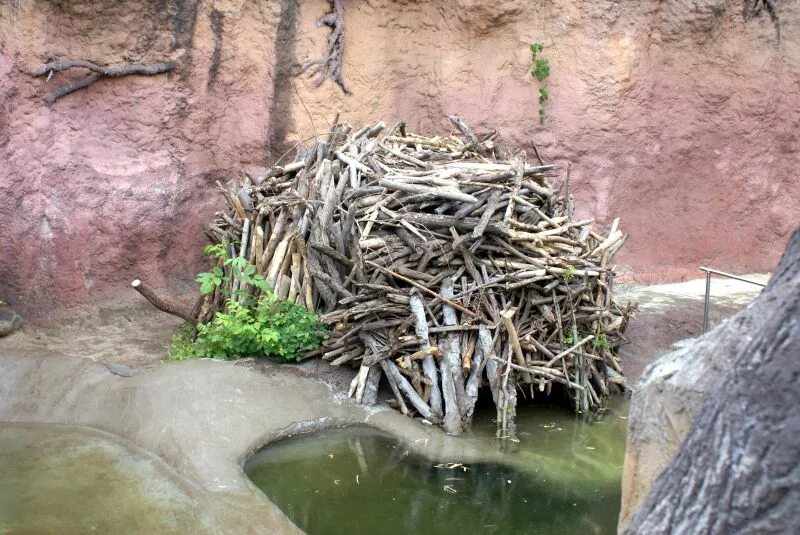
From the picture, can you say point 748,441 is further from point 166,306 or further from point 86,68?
point 86,68

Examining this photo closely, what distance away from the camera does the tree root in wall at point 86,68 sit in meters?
8.06

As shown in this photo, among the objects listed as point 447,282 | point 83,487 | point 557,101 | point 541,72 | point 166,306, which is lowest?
point 83,487

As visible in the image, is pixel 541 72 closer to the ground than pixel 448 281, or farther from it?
farther from it

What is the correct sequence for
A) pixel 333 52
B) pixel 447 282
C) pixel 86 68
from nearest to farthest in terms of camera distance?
pixel 447 282, pixel 86 68, pixel 333 52

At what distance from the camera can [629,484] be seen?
110 inches

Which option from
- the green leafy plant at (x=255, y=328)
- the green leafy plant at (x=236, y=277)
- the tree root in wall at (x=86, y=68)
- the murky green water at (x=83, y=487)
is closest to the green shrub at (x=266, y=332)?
the green leafy plant at (x=255, y=328)

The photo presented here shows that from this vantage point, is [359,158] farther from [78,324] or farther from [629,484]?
[629,484]

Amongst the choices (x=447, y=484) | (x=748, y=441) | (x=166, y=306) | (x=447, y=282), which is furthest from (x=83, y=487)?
(x=748, y=441)

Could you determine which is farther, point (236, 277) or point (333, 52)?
point (333, 52)

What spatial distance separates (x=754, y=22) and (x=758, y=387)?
1030 cm

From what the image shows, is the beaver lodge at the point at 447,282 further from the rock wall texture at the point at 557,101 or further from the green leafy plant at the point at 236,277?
the rock wall texture at the point at 557,101

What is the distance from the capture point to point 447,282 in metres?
6.29

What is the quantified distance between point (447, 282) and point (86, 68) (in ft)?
15.0

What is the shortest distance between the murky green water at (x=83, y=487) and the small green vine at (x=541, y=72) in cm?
685
